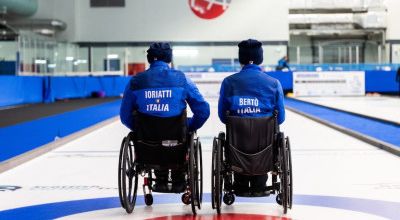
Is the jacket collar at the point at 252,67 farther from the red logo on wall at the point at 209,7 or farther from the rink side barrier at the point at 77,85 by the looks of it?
the red logo on wall at the point at 209,7

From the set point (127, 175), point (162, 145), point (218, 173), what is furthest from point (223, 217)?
point (127, 175)

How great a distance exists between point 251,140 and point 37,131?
8.60 metres

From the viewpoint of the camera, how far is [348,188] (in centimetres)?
684

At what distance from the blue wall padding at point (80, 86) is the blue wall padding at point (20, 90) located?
0.92m

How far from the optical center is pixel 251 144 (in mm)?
5301

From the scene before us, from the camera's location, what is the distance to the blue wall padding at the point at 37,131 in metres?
10.1

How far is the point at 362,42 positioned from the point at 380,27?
3.06m

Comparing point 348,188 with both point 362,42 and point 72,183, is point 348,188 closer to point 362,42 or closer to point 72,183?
point 72,183

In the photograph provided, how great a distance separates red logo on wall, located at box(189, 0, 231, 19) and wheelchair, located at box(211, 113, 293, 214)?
36.6 m

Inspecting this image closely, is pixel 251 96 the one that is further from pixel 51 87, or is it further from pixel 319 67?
pixel 319 67

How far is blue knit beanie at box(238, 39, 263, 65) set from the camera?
18.3 feet

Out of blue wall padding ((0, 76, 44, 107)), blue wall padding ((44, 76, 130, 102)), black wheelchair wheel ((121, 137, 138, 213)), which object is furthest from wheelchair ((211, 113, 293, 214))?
blue wall padding ((44, 76, 130, 102))

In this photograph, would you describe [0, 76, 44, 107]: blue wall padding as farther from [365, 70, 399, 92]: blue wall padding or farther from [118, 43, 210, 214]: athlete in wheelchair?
[118, 43, 210, 214]: athlete in wheelchair

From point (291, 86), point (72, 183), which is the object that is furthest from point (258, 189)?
point (291, 86)
